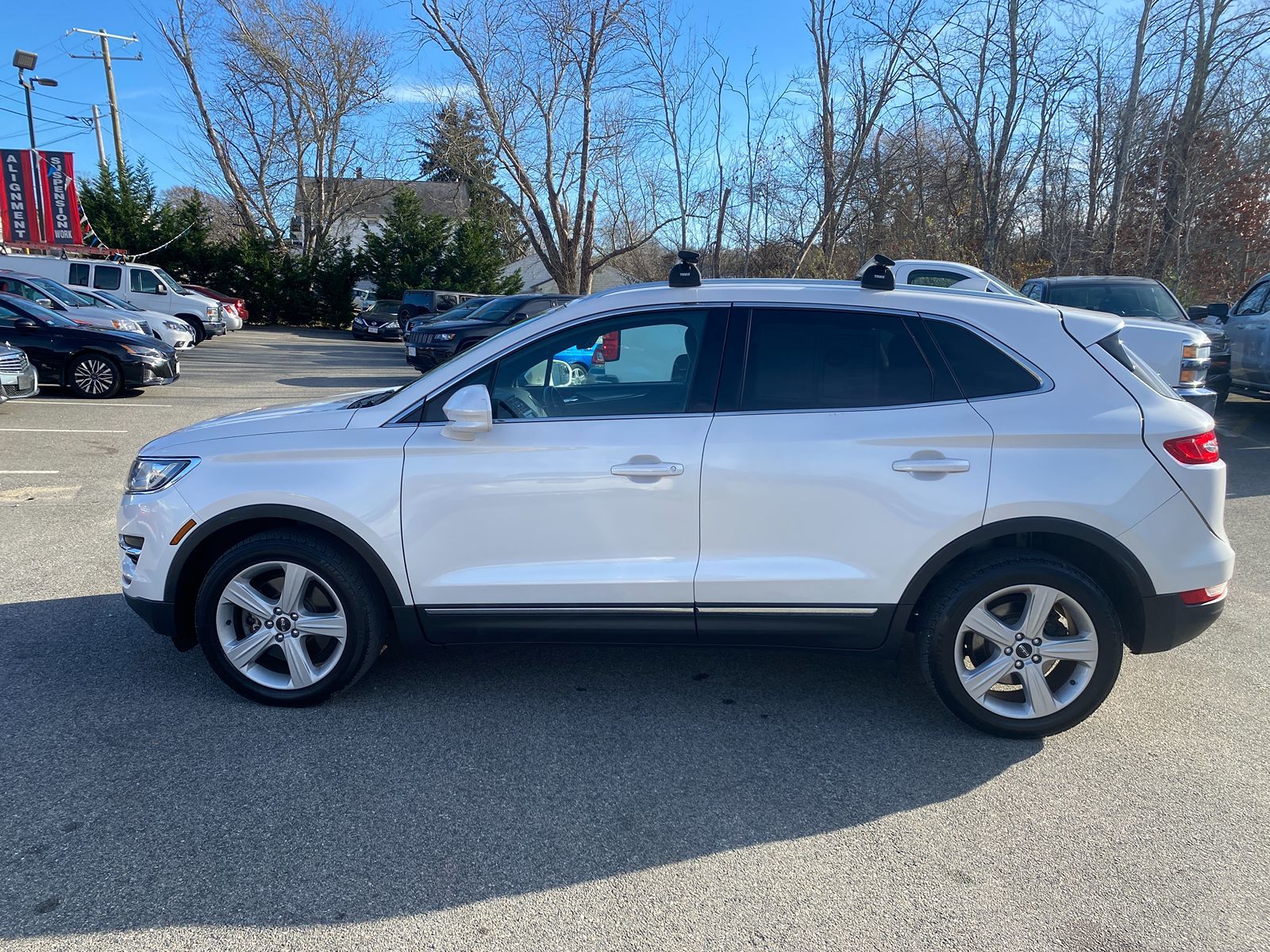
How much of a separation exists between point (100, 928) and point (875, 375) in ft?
10.5

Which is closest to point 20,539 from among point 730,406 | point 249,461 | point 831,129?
point 249,461

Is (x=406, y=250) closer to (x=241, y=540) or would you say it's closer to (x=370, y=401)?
(x=370, y=401)

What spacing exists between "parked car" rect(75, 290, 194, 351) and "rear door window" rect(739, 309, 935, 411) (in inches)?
695

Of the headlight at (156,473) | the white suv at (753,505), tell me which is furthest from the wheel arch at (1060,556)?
the headlight at (156,473)

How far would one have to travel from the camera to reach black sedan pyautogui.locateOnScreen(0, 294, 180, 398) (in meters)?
12.8

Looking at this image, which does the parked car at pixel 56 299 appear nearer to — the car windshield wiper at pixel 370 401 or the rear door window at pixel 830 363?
the car windshield wiper at pixel 370 401

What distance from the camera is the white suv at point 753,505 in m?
3.53

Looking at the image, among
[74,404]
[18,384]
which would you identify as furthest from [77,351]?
[18,384]

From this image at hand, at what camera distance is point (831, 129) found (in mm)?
21031

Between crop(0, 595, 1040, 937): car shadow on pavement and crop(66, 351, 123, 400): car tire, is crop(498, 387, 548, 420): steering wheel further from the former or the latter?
crop(66, 351, 123, 400): car tire

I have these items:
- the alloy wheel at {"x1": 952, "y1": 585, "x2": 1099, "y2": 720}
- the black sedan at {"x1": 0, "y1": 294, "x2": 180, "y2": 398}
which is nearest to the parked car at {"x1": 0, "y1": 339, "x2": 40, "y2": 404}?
the black sedan at {"x1": 0, "y1": 294, "x2": 180, "y2": 398}

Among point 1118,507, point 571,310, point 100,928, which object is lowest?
point 100,928

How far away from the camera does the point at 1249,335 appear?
11.4 meters

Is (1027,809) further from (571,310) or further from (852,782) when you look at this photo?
(571,310)
